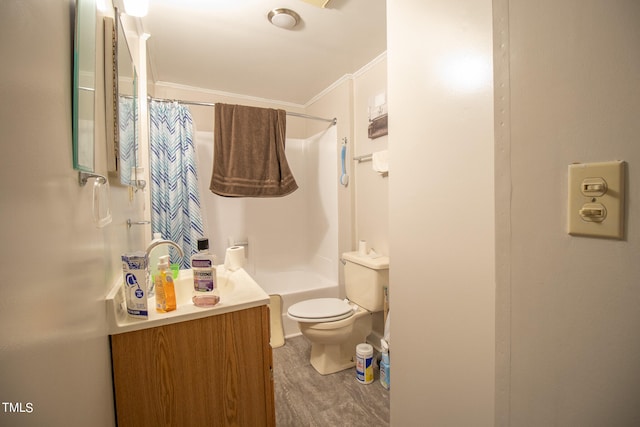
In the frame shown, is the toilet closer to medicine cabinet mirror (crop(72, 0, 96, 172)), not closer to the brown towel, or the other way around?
the brown towel

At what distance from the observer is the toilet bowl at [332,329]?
1.74 m

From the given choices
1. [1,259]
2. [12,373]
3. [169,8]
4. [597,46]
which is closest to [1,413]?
[12,373]

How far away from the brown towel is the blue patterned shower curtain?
0.80 feet

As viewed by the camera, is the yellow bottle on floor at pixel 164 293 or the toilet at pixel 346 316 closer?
the yellow bottle on floor at pixel 164 293

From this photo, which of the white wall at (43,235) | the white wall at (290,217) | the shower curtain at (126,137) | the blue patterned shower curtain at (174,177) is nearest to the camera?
the white wall at (43,235)

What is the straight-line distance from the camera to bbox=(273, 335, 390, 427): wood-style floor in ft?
4.69

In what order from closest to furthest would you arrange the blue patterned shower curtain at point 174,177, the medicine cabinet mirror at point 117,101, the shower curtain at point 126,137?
the medicine cabinet mirror at point 117,101, the shower curtain at point 126,137, the blue patterned shower curtain at point 174,177

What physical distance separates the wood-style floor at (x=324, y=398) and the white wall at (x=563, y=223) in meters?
1.09

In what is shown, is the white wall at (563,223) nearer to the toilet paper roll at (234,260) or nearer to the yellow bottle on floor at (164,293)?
the yellow bottle on floor at (164,293)

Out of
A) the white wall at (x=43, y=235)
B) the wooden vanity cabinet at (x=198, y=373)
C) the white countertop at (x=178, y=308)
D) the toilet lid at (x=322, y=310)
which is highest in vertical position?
the white wall at (x=43, y=235)

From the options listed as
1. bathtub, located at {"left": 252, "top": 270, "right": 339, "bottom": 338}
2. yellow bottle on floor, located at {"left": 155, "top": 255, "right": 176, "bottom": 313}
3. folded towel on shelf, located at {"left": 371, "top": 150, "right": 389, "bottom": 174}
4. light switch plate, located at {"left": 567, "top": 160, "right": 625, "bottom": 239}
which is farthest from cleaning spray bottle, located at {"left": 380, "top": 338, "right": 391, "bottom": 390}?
light switch plate, located at {"left": 567, "top": 160, "right": 625, "bottom": 239}

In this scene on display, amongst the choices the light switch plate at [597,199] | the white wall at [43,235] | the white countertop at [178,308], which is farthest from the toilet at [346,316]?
the light switch plate at [597,199]

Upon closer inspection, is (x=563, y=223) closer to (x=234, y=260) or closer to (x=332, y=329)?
(x=234, y=260)

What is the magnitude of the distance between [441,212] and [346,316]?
127 centimetres
